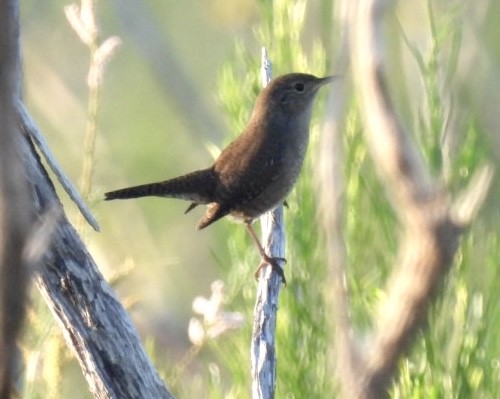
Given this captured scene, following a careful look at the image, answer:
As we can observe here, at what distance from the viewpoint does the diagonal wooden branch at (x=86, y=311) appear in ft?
3.63

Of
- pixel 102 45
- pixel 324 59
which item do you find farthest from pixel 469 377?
pixel 102 45

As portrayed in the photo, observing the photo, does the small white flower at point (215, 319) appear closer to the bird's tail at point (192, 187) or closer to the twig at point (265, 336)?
the twig at point (265, 336)

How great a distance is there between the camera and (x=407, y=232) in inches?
17.6

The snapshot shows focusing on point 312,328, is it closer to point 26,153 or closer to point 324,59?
point 324,59

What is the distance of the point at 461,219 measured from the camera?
0.44 meters

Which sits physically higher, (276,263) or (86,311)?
(86,311)

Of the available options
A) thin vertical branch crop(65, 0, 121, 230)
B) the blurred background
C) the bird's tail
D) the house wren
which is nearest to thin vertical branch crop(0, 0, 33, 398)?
the blurred background

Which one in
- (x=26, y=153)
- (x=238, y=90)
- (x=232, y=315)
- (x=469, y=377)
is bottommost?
(x=469, y=377)

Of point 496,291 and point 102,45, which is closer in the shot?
point 496,291

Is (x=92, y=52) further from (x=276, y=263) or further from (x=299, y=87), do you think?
(x=299, y=87)

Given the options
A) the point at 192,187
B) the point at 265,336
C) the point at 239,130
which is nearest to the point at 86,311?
the point at 265,336

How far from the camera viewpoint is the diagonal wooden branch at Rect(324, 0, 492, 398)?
0.42m

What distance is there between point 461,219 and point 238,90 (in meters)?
1.41

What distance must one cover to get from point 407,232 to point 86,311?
737mm
